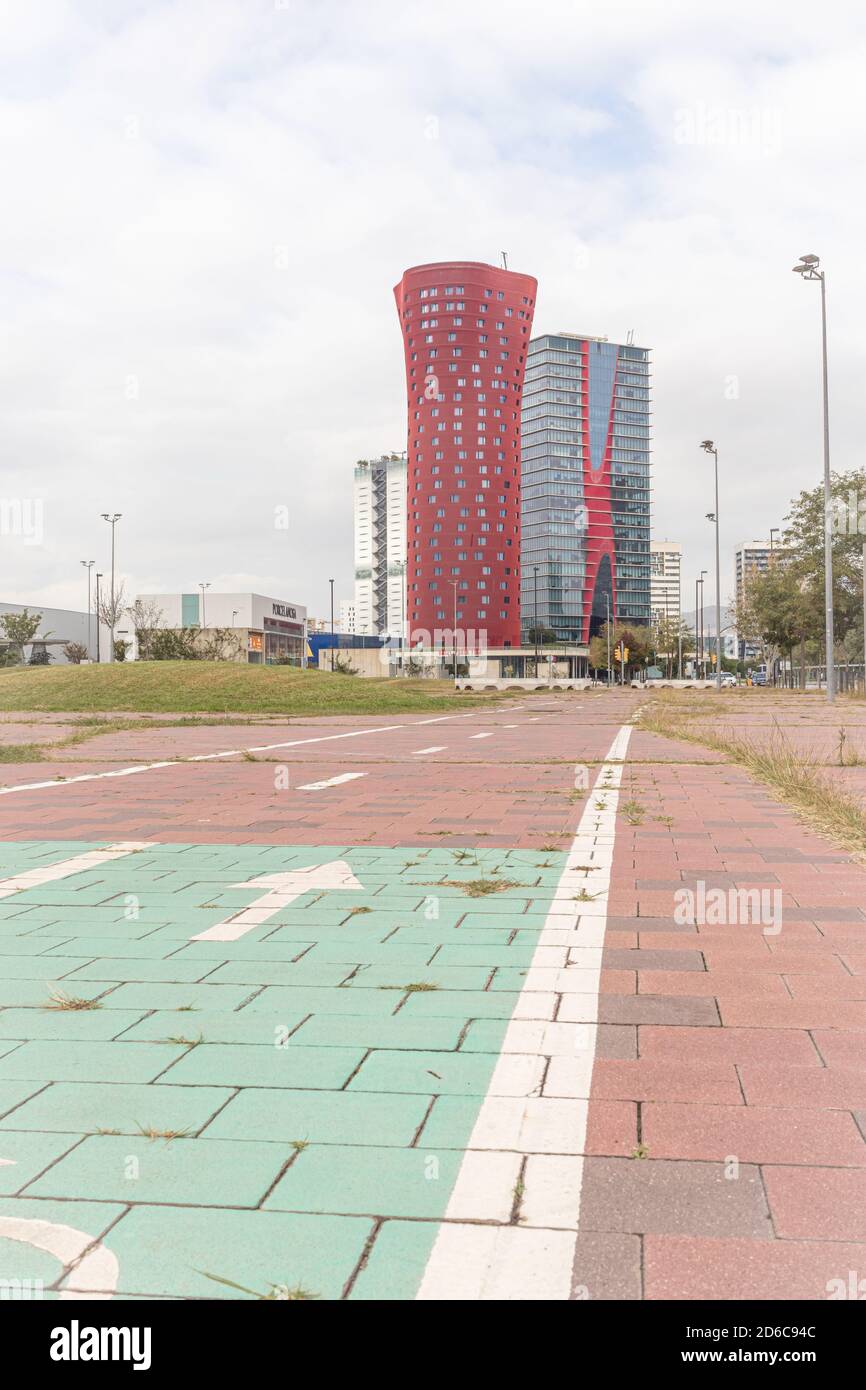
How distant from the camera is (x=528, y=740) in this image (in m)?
18.8

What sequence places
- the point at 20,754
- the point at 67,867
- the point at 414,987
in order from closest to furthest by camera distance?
the point at 414,987 → the point at 67,867 → the point at 20,754

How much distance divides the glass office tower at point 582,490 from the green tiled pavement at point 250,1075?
563ft

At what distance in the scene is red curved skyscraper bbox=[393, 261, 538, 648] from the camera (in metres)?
162

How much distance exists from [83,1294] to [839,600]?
57.9 metres

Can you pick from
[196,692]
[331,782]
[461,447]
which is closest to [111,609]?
[196,692]

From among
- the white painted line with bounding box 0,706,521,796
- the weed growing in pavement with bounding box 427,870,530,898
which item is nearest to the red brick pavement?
the white painted line with bounding box 0,706,521,796

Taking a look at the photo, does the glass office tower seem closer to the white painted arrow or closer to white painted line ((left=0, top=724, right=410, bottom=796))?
white painted line ((left=0, top=724, right=410, bottom=796))

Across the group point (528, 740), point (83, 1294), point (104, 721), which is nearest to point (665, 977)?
point (83, 1294)

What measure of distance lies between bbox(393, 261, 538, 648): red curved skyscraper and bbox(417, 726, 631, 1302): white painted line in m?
156

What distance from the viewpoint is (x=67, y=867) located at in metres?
6.71

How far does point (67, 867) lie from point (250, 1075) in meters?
3.84

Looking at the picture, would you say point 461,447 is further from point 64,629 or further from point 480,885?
point 480,885

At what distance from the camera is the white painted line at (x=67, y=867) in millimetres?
6188

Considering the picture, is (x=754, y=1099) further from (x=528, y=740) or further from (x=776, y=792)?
(x=528, y=740)
